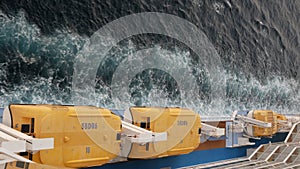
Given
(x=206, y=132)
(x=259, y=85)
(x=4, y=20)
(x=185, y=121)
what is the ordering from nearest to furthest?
(x=185, y=121), (x=4, y=20), (x=206, y=132), (x=259, y=85)

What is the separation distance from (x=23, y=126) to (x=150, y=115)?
1.73 metres

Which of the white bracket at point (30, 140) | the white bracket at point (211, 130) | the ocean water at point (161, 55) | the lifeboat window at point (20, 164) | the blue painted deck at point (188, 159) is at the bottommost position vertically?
the blue painted deck at point (188, 159)

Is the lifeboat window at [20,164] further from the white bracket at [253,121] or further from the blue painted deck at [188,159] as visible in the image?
the white bracket at [253,121]

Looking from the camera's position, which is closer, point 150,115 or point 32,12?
point 150,115

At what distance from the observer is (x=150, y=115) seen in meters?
4.61

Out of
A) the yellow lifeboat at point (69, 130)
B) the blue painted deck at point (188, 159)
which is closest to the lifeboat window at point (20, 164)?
the yellow lifeboat at point (69, 130)

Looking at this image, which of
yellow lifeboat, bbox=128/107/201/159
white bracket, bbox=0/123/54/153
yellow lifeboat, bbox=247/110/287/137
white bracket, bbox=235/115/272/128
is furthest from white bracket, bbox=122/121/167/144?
yellow lifeboat, bbox=247/110/287/137

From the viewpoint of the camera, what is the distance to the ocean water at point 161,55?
533 cm

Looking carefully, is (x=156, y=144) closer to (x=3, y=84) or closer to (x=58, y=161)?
(x=58, y=161)

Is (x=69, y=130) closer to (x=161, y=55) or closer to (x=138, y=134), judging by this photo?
(x=138, y=134)

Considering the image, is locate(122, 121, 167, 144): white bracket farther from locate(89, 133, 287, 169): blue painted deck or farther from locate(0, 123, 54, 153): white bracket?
locate(0, 123, 54, 153): white bracket

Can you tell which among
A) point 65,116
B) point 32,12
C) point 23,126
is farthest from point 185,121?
point 32,12

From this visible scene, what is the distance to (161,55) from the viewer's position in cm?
745

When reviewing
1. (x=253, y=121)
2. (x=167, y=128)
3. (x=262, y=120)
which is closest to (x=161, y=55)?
(x=253, y=121)
